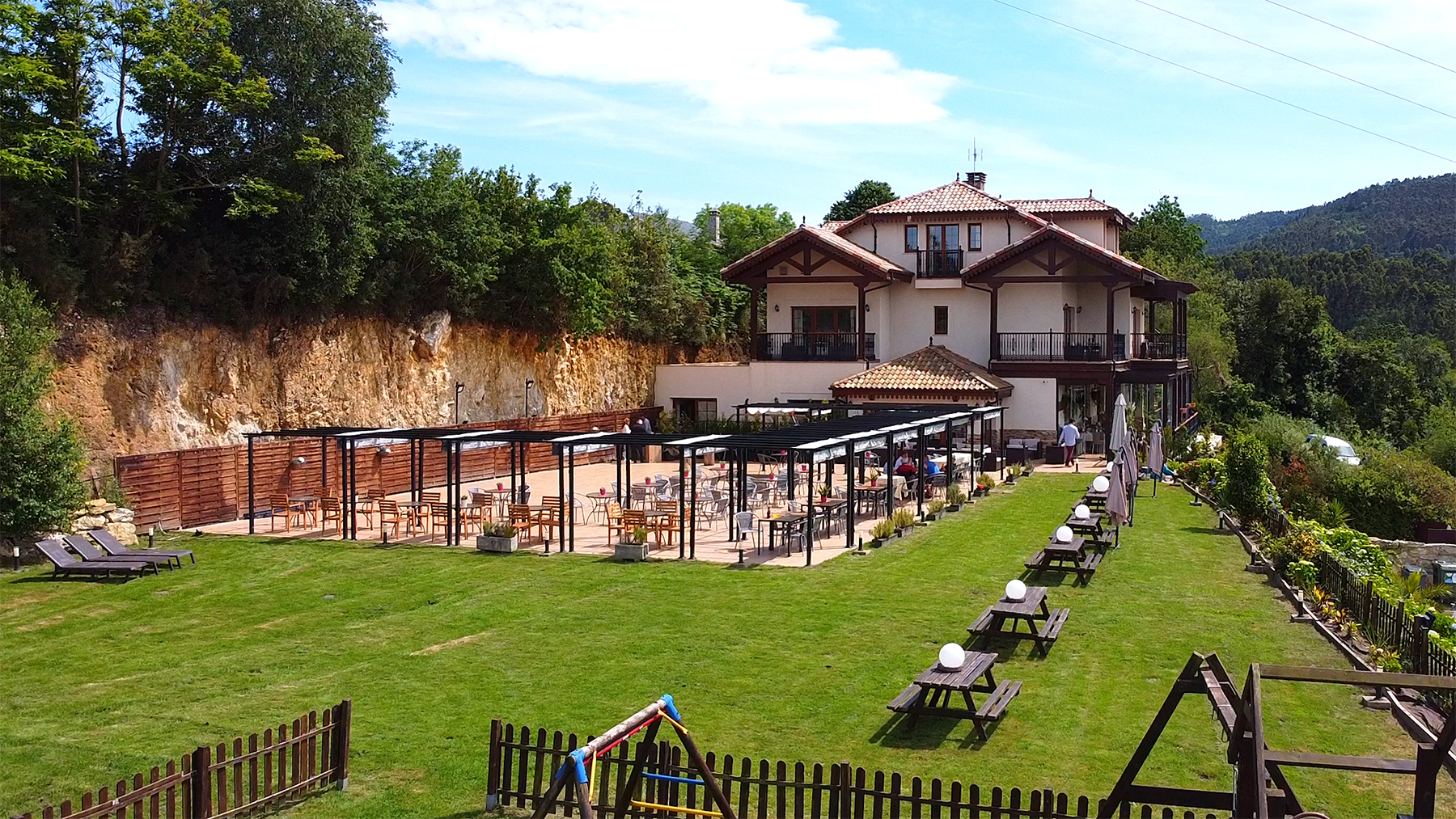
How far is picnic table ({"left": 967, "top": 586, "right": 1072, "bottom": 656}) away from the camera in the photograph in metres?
13.4

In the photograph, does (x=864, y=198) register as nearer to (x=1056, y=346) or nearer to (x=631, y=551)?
(x=1056, y=346)

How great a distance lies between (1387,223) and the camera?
492 ft

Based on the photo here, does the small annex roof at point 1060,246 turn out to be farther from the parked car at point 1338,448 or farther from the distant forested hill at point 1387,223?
the distant forested hill at point 1387,223

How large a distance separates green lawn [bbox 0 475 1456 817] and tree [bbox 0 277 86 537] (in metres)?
1.44

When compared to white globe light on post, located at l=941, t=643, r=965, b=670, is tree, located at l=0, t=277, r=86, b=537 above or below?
above

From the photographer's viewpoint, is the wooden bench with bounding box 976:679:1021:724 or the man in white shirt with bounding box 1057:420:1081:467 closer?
the wooden bench with bounding box 976:679:1021:724

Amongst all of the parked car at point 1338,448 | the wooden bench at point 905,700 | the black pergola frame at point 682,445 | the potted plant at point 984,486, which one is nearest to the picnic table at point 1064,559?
the black pergola frame at point 682,445

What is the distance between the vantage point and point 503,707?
11570mm

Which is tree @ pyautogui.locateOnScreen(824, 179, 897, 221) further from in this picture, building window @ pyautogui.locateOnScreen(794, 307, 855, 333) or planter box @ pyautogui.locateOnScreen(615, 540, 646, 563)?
planter box @ pyautogui.locateOnScreen(615, 540, 646, 563)

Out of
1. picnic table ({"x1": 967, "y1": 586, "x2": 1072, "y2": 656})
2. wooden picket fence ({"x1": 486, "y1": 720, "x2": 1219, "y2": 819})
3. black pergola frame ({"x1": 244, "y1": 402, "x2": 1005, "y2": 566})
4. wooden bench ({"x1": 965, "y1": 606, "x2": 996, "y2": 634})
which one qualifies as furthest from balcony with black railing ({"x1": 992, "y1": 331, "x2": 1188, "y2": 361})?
wooden picket fence ({"x1": 486, "y1": 720, "x2": 1219, "y2": 819})

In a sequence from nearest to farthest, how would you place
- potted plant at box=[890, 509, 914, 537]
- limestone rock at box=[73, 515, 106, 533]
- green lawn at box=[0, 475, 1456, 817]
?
green lawn at box=[0, 475, 1456, 817], limestone rock at box=[73, 515, 106, 533], potted plant at box=[890, 509, 914, 537]

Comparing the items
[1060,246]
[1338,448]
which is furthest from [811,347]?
[1338,448]

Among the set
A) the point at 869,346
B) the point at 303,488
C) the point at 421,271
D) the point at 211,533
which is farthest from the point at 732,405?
the point at 211,533

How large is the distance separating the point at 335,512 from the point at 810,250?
22.3 meters
